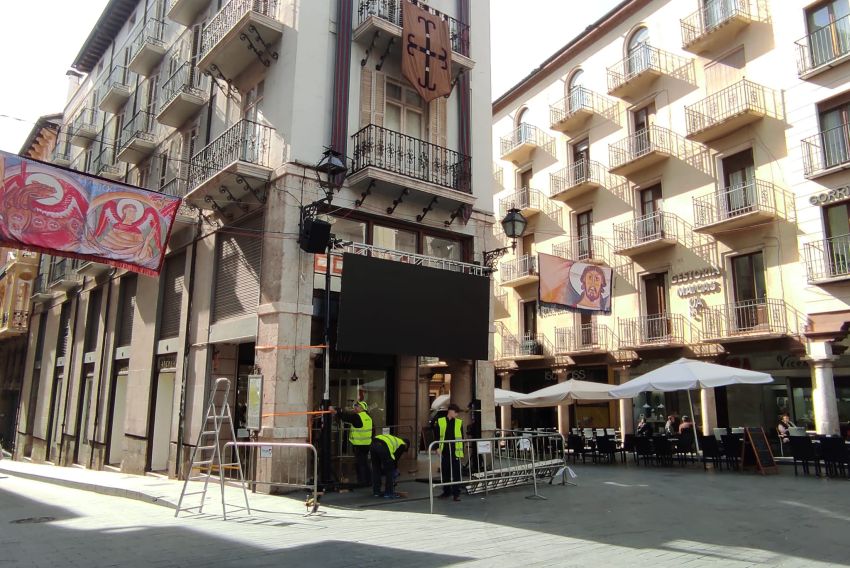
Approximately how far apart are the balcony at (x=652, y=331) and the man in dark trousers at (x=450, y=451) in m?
A: 14.7

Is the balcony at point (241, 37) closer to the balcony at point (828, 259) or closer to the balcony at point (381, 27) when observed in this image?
the balcony at point (381, 27)

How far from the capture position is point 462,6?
16844mm

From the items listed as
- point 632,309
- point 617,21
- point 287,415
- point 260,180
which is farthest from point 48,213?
point 617,21

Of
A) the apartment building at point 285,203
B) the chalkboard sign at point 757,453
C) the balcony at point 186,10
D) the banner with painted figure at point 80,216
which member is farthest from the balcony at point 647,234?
the banner with painted figure at point 80,216

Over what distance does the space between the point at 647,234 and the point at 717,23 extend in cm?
798

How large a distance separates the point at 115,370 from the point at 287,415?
10.3 metres

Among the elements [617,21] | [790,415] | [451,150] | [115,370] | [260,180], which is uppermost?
[617,21]

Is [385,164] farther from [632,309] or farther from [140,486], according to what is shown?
[632,309]

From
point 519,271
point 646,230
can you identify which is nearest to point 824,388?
point 646,230

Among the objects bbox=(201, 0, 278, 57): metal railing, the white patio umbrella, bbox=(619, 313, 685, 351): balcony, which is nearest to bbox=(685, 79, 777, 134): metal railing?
bbox=(619, 313, 685, 351): balcony

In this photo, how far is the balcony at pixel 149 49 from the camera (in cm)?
2030

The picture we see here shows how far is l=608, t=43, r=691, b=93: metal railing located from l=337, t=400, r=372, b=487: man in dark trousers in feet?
65.5

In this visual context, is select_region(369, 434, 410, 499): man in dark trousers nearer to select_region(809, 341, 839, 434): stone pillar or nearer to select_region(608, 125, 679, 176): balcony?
select_region(809, 341, 839, 434): stone pillar

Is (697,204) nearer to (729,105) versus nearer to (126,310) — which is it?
(729,105)
